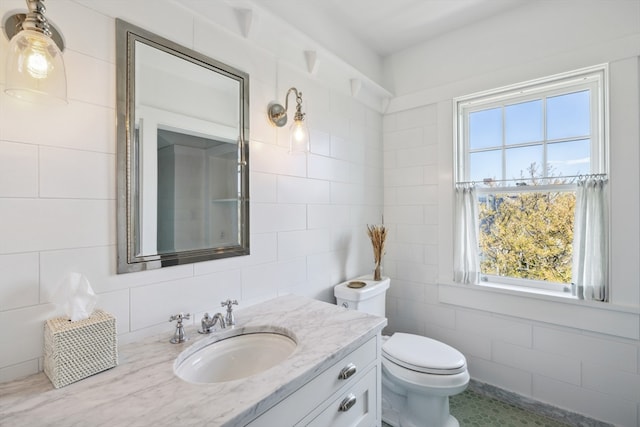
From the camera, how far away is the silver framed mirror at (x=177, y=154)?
3.37 ft

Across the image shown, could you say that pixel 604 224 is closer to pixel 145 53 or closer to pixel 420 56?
pixel 420 56

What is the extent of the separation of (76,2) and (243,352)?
4.20 ft

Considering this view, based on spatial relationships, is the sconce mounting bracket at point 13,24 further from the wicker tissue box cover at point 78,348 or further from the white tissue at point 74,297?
the wicker tissue box cover at point 78,348

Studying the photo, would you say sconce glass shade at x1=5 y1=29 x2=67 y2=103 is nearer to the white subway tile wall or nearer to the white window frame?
the white subway tile wall

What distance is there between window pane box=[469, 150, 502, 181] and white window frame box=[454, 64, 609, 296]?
0.03 m

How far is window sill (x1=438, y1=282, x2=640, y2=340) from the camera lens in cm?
155

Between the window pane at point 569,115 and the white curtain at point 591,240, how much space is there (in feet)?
1.01

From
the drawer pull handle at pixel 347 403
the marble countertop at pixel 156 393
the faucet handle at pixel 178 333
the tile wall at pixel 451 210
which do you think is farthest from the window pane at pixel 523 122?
the faucet handle at pixel 178 333

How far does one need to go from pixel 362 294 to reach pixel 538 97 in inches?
64.9

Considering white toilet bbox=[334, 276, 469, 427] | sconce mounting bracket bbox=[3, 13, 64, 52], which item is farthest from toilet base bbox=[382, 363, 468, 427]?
sconce mounting bracket bbox=[3, 13, 64, 52]

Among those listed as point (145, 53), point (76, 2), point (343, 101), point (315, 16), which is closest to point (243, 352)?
point (145, 53)

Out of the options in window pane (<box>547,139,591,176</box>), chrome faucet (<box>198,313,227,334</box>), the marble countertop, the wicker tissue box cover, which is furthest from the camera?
window pane (<box>547,139,591,176</box>)

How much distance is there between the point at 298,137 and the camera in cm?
153

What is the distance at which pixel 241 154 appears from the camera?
54.4 inches
